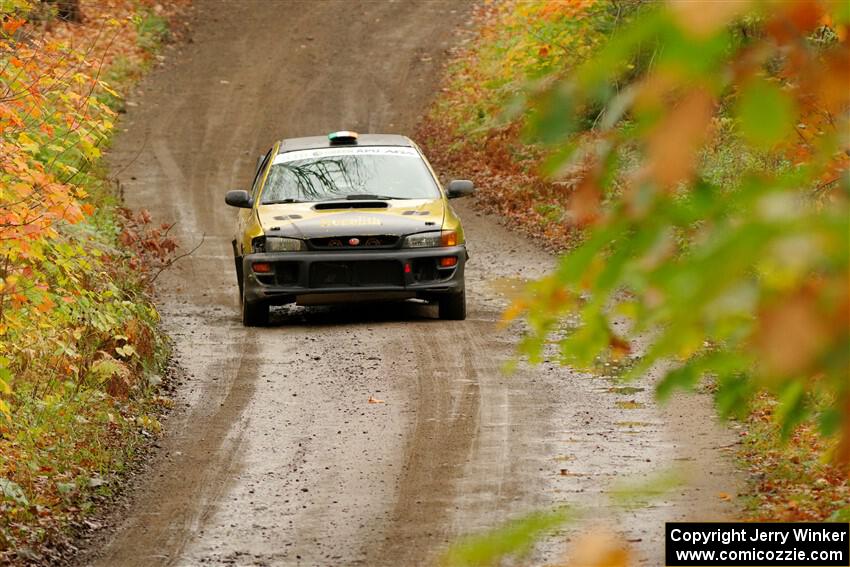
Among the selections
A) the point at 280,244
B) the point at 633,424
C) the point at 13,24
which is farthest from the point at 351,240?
the point at 13,24

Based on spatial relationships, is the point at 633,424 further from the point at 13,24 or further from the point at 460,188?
the point at 13,24

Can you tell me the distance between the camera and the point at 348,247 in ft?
39.2

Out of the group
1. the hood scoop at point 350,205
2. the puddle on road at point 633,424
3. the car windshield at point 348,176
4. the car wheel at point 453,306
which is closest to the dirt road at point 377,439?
the puddle on road at point 633,424

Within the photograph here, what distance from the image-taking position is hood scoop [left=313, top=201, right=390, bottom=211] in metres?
12.3

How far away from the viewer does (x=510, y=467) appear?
25.3 ft

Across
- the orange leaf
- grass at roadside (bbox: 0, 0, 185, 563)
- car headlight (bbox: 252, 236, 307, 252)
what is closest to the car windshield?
car headlight (bbox: 252, 236, 307, 252)

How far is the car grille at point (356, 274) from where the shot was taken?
11.9m

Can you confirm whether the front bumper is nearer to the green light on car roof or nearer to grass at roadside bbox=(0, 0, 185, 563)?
grass at roadside bbox=(0, 0, 185, 563)

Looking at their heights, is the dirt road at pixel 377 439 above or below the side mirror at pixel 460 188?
below

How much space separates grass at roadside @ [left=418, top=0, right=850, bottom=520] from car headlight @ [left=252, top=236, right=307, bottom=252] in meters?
2.26

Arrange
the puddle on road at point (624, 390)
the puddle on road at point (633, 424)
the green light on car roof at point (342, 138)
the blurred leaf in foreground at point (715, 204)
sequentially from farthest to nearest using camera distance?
1. the green light on car roof at point (342, 138)
2. the puddle on road at point (624, 390)
3. the puddle on road at point (633, 424)
4. the blurred leaf in foreground at point (715, 204)

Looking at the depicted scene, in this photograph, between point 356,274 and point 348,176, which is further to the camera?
point 348,176

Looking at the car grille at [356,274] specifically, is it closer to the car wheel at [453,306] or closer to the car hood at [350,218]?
the car hood at [350,218]

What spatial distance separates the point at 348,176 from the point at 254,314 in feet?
5.66
